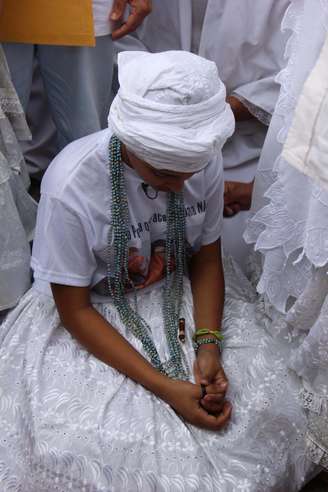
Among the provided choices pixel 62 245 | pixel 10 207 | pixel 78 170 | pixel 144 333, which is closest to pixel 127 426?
pixel 144 333

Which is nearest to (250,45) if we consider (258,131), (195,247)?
(258,131)

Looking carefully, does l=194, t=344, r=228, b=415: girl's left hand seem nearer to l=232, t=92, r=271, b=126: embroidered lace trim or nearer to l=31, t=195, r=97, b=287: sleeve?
l=31, t=195, r=97, b=287: sleeve

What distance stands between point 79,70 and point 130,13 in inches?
6.8

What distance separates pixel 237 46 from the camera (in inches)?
67.6

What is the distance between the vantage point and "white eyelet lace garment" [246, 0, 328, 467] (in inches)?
41.5

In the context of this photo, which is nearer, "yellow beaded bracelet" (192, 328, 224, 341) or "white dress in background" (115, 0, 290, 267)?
"yellow beaded bracelet" (192, 328, 224, 341)

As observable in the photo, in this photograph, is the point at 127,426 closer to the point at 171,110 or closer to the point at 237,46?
the point at 171,110

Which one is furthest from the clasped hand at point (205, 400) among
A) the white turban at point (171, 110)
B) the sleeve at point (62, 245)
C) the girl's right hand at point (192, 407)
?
the white turban at point (171, 110)

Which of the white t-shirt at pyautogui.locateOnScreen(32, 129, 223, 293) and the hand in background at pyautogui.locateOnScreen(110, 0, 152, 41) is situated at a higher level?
the hand in background at pyautogui.locateOnScreen(110, 0, 152, 41)

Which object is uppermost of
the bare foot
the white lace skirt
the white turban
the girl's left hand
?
the white turban

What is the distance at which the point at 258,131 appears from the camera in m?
1.79

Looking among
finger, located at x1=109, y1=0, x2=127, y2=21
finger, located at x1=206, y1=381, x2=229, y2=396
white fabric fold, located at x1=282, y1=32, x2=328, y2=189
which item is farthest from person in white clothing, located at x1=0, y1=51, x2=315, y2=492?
finger, located at x1=109, y1=0, x2=127, y2=21

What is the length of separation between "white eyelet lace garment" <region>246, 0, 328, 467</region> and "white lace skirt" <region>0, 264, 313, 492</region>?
5 cm

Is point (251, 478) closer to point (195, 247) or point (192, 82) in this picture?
point (195, 247)
